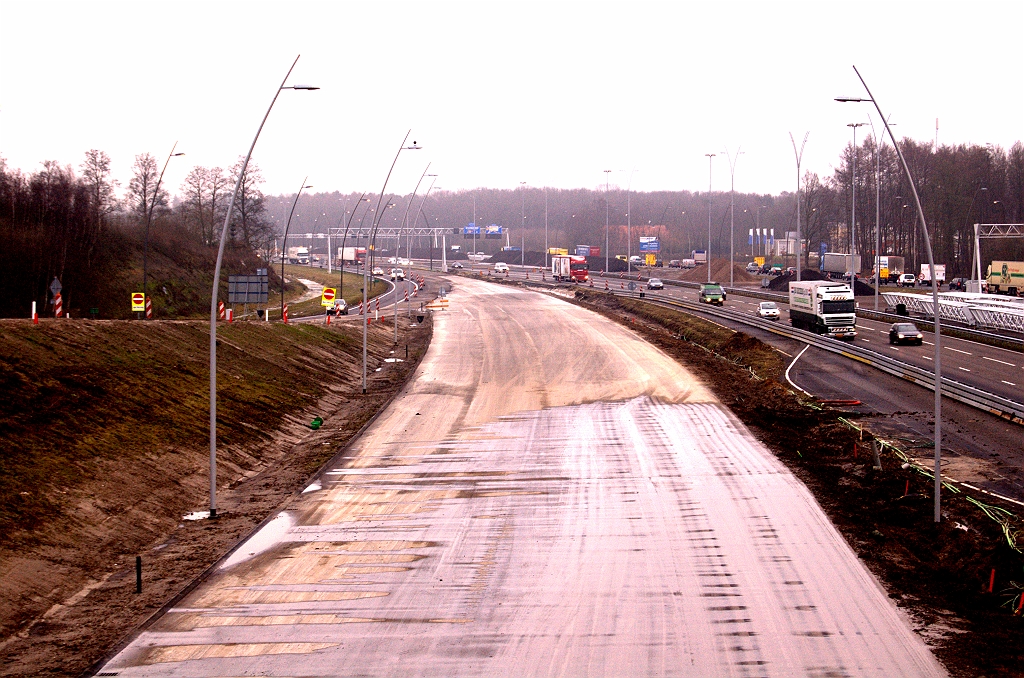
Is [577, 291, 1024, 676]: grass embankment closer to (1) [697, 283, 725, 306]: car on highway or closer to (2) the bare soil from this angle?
(2) the bare soil

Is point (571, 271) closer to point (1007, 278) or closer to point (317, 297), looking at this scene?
point (317, 297)

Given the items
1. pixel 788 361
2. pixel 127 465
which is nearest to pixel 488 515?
pixel 127 465

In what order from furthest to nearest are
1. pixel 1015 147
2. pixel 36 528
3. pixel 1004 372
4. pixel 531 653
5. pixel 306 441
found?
pixel 1015 147
pixel 1004 372
pixel 306 441
pixel 36 528
pixel 531 653

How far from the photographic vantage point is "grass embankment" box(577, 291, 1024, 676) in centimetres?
1527

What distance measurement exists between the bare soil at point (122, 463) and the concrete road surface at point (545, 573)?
1.27 meters

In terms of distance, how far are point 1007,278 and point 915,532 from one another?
7106 centimetres

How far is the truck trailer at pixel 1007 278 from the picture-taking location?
258ft

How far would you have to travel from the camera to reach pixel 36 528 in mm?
18609

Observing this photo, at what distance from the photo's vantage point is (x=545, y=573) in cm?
1881

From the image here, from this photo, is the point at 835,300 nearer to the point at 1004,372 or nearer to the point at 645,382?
the point at 1004,372

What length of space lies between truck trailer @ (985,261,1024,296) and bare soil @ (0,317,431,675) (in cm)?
6564

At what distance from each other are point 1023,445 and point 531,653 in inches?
808

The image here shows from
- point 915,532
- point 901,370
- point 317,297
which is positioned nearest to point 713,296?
point 901,370

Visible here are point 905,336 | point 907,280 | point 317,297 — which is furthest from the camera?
point 907,280
